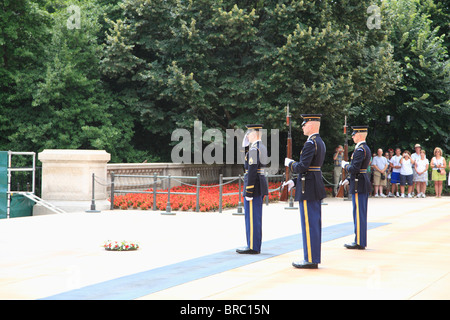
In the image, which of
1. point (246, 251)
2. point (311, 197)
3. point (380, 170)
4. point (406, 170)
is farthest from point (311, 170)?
point (406, 170)

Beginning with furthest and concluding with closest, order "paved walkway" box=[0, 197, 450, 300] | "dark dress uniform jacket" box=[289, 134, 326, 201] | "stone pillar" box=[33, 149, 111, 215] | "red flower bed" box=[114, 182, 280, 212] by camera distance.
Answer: "red flower bed" box=[114, 182, 280, 212] → "stone pillar" box=[33, 149, 111, 215] → "dark dress uniform jacket" box=[289, 134, 326, 201] → "paved walkway" box=[0, 197, 450, 300]

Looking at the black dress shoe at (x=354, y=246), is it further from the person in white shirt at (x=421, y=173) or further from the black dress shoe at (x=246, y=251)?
the person in white shirt at (x=421, y=173)

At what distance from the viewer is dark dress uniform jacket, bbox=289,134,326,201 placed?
27.0ft

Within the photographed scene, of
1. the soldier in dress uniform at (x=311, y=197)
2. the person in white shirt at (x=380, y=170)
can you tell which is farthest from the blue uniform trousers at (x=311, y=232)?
the person in white shirt at (x=380, y=170)

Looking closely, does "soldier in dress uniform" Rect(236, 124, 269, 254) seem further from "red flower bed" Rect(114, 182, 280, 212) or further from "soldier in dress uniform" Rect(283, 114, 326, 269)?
"red flower bed" Rect(114, 182, 280, 212)

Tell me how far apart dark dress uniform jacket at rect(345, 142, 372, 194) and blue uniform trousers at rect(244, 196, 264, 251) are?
1657 millimetres

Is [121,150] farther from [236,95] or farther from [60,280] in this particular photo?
[60,280]

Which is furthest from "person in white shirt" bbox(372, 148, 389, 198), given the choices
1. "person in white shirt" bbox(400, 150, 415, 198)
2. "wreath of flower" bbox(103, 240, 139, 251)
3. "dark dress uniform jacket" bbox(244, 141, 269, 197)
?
"wreath of flower" bbox(103, 240, 139, 251)

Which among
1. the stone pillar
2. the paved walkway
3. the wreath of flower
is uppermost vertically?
the stone pillar

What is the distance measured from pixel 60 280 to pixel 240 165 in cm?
1937

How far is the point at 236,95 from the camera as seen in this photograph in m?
23.2

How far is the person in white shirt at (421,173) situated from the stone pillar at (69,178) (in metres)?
→ 12.1

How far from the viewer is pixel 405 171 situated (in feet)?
77.5
